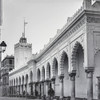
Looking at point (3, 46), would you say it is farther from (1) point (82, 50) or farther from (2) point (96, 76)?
(1) point (82, 50)

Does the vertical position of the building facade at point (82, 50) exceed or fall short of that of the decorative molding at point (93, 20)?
it falls short

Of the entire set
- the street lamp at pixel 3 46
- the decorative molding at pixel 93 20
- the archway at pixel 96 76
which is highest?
the decorative molding at pixel 93 20

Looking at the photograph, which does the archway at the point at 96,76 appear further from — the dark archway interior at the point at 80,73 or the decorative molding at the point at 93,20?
the decorative molding at the point at 93,20

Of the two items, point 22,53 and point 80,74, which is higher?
point 22,53

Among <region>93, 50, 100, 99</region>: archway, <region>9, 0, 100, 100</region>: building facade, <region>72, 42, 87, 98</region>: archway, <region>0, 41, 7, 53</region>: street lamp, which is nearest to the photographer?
<region>0, 41, 7, 53</region>: street lamp

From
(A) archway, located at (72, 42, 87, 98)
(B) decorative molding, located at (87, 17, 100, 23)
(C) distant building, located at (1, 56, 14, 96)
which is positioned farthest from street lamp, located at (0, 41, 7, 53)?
(C) distant building, located at (1, 56, 14, 96)

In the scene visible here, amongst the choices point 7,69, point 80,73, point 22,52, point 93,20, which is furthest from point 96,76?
point 7,69

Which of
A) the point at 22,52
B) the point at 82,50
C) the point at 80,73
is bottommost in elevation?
the point at 80,73

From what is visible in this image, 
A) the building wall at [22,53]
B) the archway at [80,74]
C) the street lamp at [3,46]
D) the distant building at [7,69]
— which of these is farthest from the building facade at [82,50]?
the distant building at [7,69]

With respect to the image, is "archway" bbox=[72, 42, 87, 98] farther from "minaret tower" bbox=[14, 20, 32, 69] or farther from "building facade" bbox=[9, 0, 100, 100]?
"minaret tower" bbox=[14, 20, 32, 69]

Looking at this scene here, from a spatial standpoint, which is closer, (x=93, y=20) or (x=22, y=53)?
(x=93, y=20)

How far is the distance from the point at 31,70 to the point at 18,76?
54.6 feet

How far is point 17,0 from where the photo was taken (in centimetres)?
1006

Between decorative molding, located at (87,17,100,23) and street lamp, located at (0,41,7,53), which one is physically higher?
decorative molding, located at (87,17,100,23)
